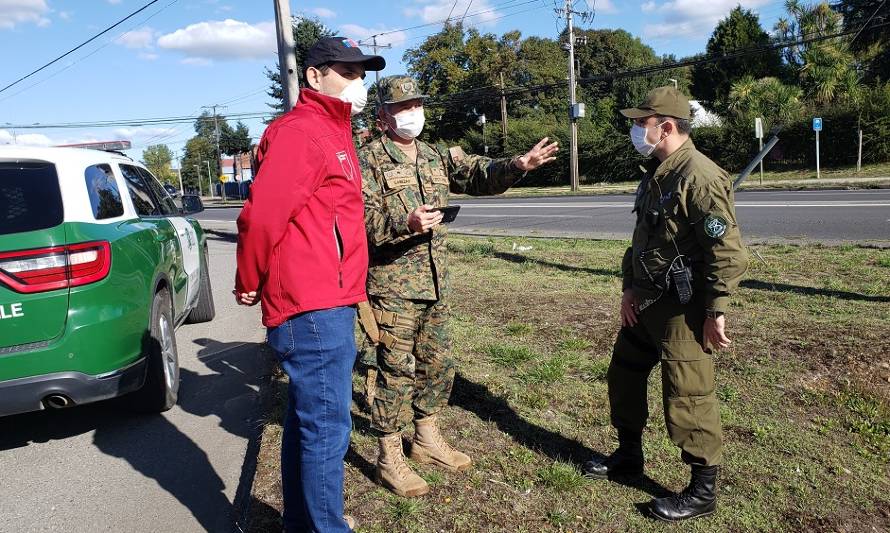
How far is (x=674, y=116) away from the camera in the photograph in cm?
309

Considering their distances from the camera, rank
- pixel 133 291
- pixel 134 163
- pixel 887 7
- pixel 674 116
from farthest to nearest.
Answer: pixel 887 7, pixel 134 163, pixel 133 291, pixel 674 116

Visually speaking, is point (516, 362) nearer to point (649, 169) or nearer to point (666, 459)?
point (666, 459)

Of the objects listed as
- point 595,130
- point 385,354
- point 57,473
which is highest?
point 595,130

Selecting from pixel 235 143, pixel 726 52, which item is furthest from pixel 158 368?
pixel 235 143

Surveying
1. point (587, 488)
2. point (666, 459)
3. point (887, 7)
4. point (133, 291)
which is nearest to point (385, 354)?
point (587, 488)

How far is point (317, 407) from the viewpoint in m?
2.51

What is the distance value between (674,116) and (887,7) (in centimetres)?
3734

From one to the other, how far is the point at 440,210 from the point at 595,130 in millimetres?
41543

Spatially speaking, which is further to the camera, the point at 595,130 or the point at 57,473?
the point at 595,130

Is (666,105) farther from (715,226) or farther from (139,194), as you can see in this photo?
(139,194)

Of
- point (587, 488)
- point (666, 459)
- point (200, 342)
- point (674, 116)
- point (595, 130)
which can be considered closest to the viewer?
point (674, 116)

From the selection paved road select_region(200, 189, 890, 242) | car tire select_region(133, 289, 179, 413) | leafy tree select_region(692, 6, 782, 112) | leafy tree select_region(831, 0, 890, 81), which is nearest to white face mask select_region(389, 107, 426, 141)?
car tire select_region(133, 289, 179, 413)

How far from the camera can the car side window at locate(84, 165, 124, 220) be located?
4.29 m

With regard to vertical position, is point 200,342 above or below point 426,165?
below
